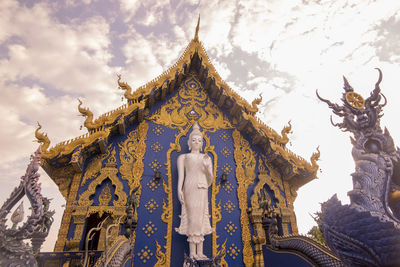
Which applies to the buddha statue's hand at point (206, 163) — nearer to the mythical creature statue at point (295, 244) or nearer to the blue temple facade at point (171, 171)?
the blue temple facade at point (171, 171)

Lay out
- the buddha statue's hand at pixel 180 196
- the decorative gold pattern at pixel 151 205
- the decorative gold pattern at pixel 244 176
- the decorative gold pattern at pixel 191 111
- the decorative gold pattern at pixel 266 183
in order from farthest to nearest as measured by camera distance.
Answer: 1. the decorative gold pattern at pixel 191 111
2. the decorative gold pattern at pixel 266 183
3. the decorative gold pattern at pixel 244 176
4. the decorative gold pattern at pixel 151 205
5. the buddha statue's hand at pixel 180 196

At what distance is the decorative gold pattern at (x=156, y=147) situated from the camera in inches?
301

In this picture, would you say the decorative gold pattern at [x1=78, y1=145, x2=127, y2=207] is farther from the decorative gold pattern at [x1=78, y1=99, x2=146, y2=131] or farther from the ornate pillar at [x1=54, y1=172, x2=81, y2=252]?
the decorative gold pattern at [x1=78, y1=99, x2=146, y2=131]

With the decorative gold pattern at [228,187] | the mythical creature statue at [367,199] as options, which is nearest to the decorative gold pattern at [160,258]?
the decorative gold pattern at [228,187]

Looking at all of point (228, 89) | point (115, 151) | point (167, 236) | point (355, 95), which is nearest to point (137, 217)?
point (167, 236)

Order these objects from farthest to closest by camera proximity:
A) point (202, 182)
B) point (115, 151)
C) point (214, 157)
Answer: point (214, 157), point (115, 151), point (202, 182)

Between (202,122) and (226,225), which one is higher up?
(202,122)

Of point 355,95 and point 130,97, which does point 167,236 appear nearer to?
point 130,97

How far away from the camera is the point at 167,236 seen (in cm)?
647

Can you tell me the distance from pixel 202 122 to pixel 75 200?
458 centimetres

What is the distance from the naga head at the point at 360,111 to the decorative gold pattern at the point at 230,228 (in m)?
5.08

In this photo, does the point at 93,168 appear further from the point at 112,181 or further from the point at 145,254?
the point at 145,254

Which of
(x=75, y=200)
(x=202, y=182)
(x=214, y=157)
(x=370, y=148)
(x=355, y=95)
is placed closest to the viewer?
(x=370, y=148)

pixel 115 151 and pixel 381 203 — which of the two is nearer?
pixel 381 203
